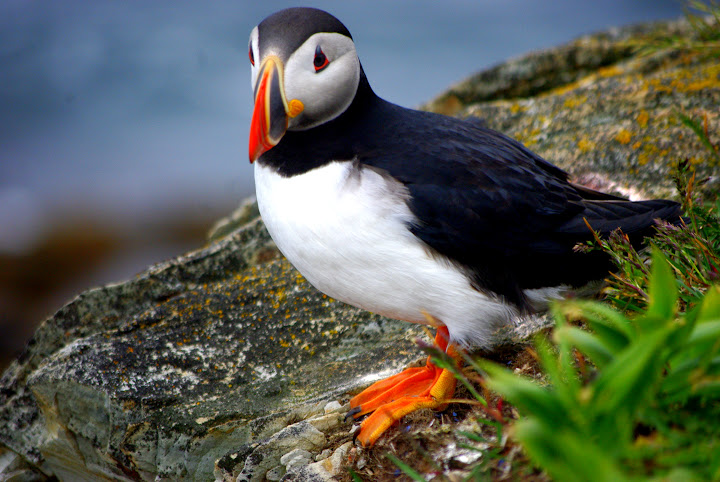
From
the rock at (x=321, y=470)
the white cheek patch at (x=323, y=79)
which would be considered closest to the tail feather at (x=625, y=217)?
the white cheek patch at (x=323, y=79)

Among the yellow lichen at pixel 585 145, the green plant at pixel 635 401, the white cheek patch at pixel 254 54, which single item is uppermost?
the white cheek patch at pixel 254 54

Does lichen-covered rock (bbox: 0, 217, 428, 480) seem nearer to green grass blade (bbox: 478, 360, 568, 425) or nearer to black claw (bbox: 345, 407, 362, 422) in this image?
black claw (bbox: 345, 407, 362, 422)

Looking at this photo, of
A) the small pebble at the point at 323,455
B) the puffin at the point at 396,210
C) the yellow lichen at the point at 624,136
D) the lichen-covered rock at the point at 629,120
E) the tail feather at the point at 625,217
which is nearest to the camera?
the puffin at the point at 396,210

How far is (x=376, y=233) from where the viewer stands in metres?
3.07

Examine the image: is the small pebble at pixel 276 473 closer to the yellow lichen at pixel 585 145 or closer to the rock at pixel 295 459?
the rock at pixel 295 459

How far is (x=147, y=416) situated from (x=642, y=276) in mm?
2796

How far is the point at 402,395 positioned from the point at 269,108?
5.43 ft

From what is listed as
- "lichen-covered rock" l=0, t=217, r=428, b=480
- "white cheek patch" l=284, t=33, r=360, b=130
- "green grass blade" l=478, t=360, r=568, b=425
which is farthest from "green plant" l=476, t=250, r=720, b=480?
"lichen-covered rock" l=0, t=217, r=428, b=480

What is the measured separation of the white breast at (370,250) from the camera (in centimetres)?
307

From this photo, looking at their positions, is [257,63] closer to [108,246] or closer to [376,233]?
[376,233]

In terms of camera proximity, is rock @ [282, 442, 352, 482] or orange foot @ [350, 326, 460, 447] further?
orange foot @ [350, 326, 460, 447]

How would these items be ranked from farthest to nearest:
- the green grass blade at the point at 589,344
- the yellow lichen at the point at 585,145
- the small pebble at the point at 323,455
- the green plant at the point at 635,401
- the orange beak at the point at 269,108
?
the yellow lichen at the point at 585,145 < the small pebble at the point at 323,455 < the orange beak at the point at 269,108 < the green grass blade at the point at 589,344 < the green plant at the point at 635,401

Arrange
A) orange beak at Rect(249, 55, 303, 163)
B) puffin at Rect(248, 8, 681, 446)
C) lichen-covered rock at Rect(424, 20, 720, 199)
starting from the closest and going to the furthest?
orange beak at Rect(249, 55, 303, 163), puffin at Rect(248, 8, 681, 446), lichen-covered rock at Rect(424, 20, 720, 199)

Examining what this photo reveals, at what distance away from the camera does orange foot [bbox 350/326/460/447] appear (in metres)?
3.15
